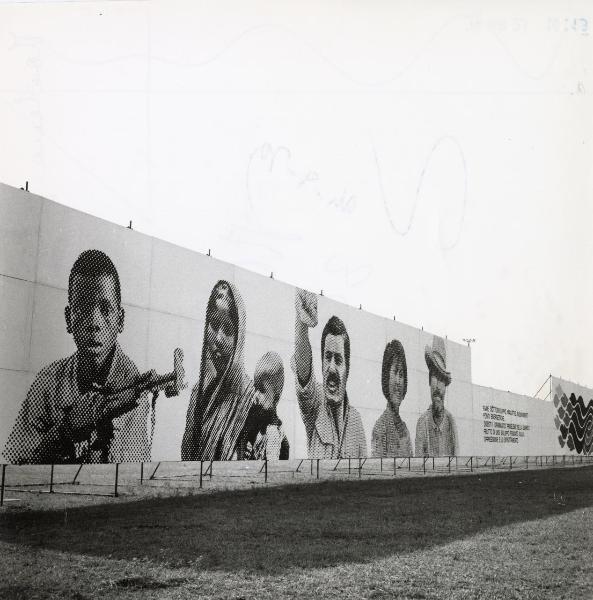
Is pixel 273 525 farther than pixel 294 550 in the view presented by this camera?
Yes

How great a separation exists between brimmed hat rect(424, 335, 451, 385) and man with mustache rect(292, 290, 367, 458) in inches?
311

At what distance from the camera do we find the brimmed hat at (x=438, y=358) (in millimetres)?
35731

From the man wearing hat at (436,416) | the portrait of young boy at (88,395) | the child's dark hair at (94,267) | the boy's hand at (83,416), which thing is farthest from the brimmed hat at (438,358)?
the boy's hand at (83,416)

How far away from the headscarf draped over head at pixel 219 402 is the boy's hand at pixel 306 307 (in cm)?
351

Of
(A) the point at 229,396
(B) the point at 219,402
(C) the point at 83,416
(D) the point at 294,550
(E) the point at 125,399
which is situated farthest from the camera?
(A) the point at 229,396

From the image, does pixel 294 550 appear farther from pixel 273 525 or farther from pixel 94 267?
pixel 94 267

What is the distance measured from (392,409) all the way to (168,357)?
51.8ft

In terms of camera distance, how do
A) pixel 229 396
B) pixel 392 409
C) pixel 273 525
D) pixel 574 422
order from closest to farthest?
pixel 273 525 → pixel 229 396 → pixel 392 409 → pixel 574 422

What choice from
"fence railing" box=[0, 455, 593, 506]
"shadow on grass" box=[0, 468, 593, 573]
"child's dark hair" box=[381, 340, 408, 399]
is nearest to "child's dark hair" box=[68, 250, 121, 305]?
"fence railing" box=[0, 455, 593, 506]

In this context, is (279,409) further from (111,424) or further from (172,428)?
(111,424)

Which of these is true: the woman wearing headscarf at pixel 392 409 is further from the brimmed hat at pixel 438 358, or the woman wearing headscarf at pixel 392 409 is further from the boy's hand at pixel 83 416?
the boy's hand at pixel 83 416

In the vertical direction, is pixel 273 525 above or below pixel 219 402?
below

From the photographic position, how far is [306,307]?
82.4ft

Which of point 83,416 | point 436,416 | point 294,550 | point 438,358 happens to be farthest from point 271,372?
point 436,416
